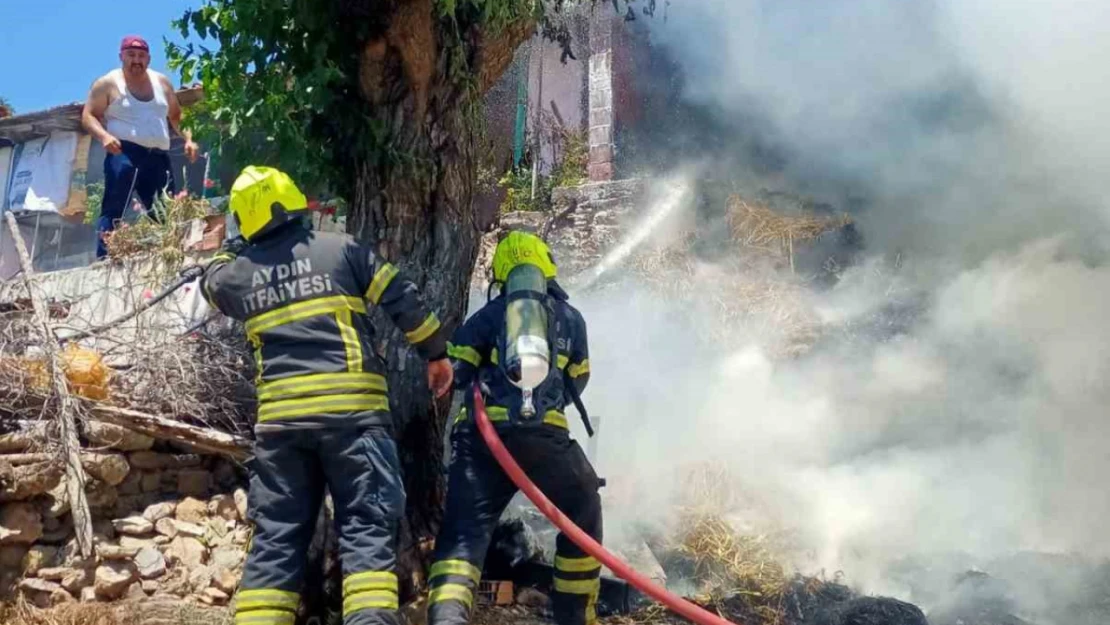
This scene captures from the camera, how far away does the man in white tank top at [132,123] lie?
6871 mm

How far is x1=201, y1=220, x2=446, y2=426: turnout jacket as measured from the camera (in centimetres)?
360

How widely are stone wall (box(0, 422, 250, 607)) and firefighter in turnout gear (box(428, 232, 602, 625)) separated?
1239mm

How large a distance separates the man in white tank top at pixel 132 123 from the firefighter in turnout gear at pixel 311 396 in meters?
3.41

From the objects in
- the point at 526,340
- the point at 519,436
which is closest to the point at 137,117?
the point at 526,340

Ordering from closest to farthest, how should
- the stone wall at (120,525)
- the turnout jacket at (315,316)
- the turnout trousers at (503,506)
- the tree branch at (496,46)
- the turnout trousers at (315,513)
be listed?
1. the turnout trousers at (315,513)
2. the turnout jacket at (315,316)
3. the turnout trousers at (503,506)
4. the stone wall at (120,525)
5. the tree branch at (496,46)

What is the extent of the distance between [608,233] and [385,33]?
5328mm

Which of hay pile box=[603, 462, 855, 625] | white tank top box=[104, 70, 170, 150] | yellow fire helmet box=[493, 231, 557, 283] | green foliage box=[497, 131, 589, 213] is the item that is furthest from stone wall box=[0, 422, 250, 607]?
green foliage box=[497, 131, 589, 213]

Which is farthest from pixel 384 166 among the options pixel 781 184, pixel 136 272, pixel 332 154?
pixel 781 184

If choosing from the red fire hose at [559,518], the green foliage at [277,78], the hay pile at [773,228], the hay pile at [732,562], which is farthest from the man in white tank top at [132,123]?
the hay pile at [773,228]

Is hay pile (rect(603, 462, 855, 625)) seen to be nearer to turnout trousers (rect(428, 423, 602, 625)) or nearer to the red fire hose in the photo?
turnout trousers (rect(428, 423, 602, 625))

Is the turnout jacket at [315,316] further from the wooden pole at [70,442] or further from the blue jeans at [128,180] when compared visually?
the blue jeans at [128,180]

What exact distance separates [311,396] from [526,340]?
92 cm

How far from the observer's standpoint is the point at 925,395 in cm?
774

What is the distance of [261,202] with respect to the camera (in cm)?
379
